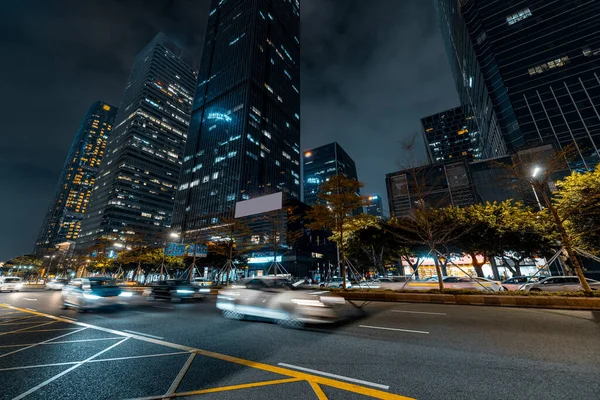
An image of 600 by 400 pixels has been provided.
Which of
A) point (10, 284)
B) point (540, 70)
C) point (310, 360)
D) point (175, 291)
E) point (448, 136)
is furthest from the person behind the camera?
point (448, 136)

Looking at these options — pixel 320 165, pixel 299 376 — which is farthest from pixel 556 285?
pixel 320 165

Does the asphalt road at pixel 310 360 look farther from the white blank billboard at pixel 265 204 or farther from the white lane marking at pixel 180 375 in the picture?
the white blank billboard at pixel 265 204

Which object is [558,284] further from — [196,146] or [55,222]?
[55,222]

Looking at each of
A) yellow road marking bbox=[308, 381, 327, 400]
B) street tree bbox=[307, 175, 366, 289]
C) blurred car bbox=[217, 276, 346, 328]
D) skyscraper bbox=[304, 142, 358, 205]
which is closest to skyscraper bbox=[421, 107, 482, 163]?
skyscraper bbox=[304, 142, 358, 205]

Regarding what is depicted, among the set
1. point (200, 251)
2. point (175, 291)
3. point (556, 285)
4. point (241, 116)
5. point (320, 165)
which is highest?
point (320, 165)

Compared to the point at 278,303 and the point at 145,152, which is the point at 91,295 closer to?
the point at 278,303

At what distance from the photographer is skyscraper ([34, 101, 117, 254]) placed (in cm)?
16738

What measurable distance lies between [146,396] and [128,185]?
14627cm

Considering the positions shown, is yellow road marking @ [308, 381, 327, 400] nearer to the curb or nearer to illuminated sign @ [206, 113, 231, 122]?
the curb

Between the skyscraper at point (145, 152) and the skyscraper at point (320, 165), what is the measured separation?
86.7 m

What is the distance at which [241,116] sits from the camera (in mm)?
99625

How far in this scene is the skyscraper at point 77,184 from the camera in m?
167

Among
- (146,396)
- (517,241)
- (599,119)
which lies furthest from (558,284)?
(599,119)

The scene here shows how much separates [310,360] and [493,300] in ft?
40.2
